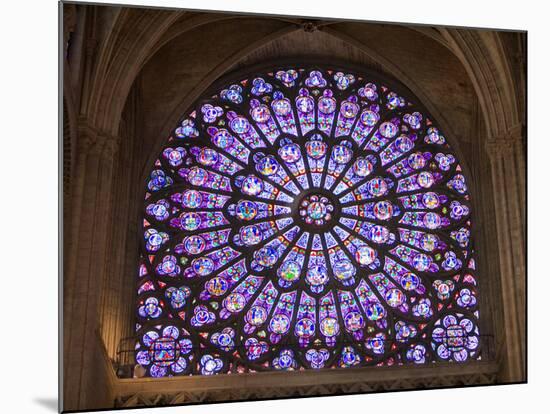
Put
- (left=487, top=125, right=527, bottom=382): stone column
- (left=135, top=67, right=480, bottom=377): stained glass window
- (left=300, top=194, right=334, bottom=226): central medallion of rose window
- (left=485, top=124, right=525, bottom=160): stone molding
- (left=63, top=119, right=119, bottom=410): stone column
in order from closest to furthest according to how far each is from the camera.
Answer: (left=63, top=119, right=119, bottom=410): stone column, (left=487, top=125, right=527, bottom=382): stone column, (left=485, top=124, right=525, bottom=160): stone molding, (left=135, top=67, right=480, bottom=377): stained glass window, (left=300, top=194, right=334, bottom=226): central medallion of rose window

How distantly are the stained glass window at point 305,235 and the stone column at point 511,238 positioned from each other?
113 centimetres

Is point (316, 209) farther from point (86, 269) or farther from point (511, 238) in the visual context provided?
point (86, 269)

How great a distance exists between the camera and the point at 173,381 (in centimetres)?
1045

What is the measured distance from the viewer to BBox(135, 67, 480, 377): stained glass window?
11.1m

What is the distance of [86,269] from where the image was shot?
9070 mm

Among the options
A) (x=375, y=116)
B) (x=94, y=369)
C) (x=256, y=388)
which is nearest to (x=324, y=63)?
(x=375, y=116)

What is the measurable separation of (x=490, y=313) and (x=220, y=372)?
317cm

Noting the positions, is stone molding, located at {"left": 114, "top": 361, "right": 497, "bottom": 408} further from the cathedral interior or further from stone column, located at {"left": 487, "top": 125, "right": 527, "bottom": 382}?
stone column, located at {"left": 487, "top": 125, "right": 527, "bottom": 382}

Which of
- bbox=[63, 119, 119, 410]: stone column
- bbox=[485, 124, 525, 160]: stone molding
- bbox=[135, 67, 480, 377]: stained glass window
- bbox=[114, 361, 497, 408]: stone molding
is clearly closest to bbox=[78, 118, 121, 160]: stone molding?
bbox=[63, 119, 119, 410]: stone column

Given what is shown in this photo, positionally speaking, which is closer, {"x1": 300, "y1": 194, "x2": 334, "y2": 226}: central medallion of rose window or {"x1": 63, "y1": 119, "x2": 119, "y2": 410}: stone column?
{"x1": 63, "y1": 119, "x2": 119, "y2": 410}: stone column

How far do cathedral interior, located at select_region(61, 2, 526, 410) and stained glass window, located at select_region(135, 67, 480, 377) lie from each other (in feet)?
0.09

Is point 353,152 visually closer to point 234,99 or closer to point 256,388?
point 234,99

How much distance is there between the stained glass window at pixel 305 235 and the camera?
1113 cm

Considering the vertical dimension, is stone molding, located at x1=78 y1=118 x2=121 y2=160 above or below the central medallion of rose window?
above
